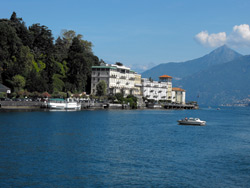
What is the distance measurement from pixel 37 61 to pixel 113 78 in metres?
45.4

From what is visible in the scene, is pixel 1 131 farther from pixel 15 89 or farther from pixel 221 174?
pixel 15 89

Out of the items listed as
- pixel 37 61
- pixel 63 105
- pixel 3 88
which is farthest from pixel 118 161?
pixel 37 61

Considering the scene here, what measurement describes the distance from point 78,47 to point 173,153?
392ft

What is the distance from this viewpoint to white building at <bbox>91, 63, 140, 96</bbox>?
178663mm

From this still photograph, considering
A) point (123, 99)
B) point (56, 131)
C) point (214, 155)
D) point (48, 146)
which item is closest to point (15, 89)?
point (123, 99)

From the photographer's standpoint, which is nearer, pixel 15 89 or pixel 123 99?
pixel 15 89

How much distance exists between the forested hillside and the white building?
3.60 meters

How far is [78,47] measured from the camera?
160625 mm

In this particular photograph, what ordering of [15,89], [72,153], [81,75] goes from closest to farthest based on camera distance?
[72,153] → [15,89] → [81,75]

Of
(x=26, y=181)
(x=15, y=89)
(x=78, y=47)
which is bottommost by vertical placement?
(x=26, y=181)

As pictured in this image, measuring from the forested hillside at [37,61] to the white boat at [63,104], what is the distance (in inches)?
287

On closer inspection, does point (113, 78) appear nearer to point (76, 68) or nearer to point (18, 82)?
point (76, 68)

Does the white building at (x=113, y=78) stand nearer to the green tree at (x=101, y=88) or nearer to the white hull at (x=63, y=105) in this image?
the green tree at (x=101, y=88)

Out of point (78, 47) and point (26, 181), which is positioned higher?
point (78, 47)
